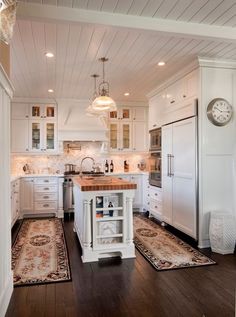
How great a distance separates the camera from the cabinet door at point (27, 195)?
5.63 meters

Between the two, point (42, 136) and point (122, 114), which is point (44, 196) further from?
point (122, 114)

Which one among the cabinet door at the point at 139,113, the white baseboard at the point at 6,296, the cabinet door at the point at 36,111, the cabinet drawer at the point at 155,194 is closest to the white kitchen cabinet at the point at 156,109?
the cabinet door at the point at 139,113

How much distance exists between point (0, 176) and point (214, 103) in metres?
2.94

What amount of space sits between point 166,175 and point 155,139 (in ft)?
3.17

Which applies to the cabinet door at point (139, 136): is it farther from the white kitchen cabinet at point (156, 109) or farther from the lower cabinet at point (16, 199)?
the lower cabinet at point (16, 199)

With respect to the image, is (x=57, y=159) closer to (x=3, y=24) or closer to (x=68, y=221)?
(x=68, y=221)

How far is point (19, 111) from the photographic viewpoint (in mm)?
6023

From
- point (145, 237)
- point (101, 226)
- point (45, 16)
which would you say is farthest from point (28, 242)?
point (45, 16)

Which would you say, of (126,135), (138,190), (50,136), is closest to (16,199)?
(50,136)

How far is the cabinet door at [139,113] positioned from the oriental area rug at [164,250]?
290cm

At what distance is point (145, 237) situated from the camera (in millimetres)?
4258

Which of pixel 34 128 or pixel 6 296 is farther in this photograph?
pixel 34 128

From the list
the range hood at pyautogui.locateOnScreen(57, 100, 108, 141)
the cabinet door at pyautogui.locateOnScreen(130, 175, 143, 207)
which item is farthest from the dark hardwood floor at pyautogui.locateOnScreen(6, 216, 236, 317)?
the range hood at pyautogui.locateOnScreen(57, 100, 108, 141)

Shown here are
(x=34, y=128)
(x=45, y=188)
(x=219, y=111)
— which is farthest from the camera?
(x=34, y=128)
